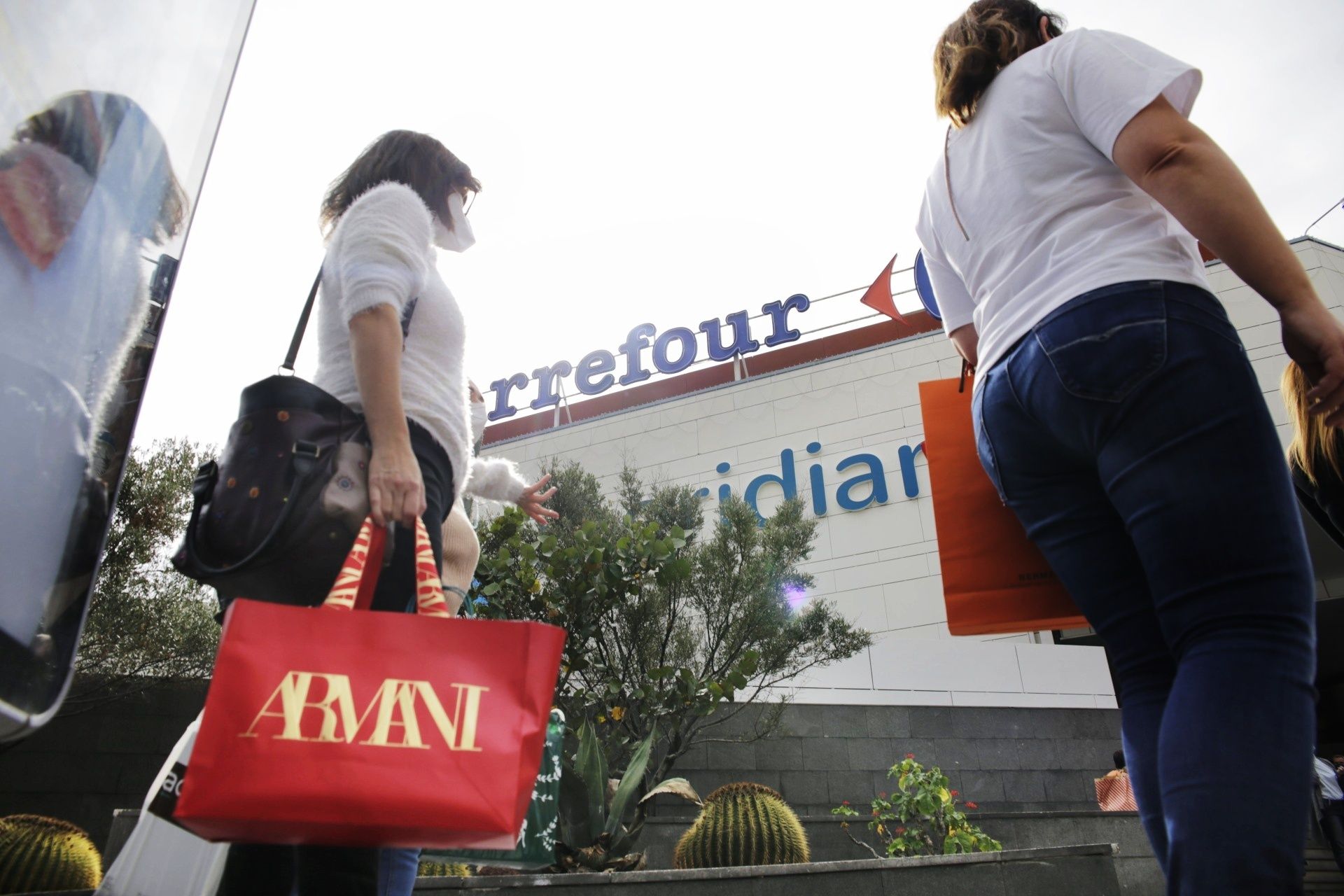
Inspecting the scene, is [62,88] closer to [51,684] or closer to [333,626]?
[51,684]

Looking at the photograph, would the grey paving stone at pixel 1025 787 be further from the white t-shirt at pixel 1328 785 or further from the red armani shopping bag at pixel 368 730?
the red armani shopping bag at pixel 368 730

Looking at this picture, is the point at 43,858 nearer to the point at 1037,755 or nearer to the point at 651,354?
the point at 1037,755

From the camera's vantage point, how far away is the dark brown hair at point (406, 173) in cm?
171

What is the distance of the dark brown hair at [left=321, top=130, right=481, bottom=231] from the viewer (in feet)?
5.62

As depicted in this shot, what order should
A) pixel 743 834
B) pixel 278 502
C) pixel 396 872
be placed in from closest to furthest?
1. pixel 278 502
2. pixel 396 872
3. pixel 743 834

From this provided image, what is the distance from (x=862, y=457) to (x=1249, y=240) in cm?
1252

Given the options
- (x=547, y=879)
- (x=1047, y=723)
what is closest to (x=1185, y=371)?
(x=547, y=879)

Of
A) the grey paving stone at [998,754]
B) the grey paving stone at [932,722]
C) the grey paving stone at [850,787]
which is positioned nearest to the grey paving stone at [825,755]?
the grey paving stone at [850,787]

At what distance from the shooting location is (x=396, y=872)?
1451 mm

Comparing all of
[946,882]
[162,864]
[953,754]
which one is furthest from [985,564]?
[953,754]

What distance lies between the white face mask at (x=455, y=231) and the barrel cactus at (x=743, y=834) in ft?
11.5

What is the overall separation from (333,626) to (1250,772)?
1.02 m

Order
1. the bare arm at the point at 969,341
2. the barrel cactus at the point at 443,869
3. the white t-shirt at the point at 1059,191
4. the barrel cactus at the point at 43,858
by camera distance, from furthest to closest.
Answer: the barrel cactus at the point at 443,869 → the barrel cactus at the point at 43,858 → the bare arm at the point at 969,341 → the white t-shirt at the point at 1059,191

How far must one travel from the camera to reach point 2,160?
2.28 feet
